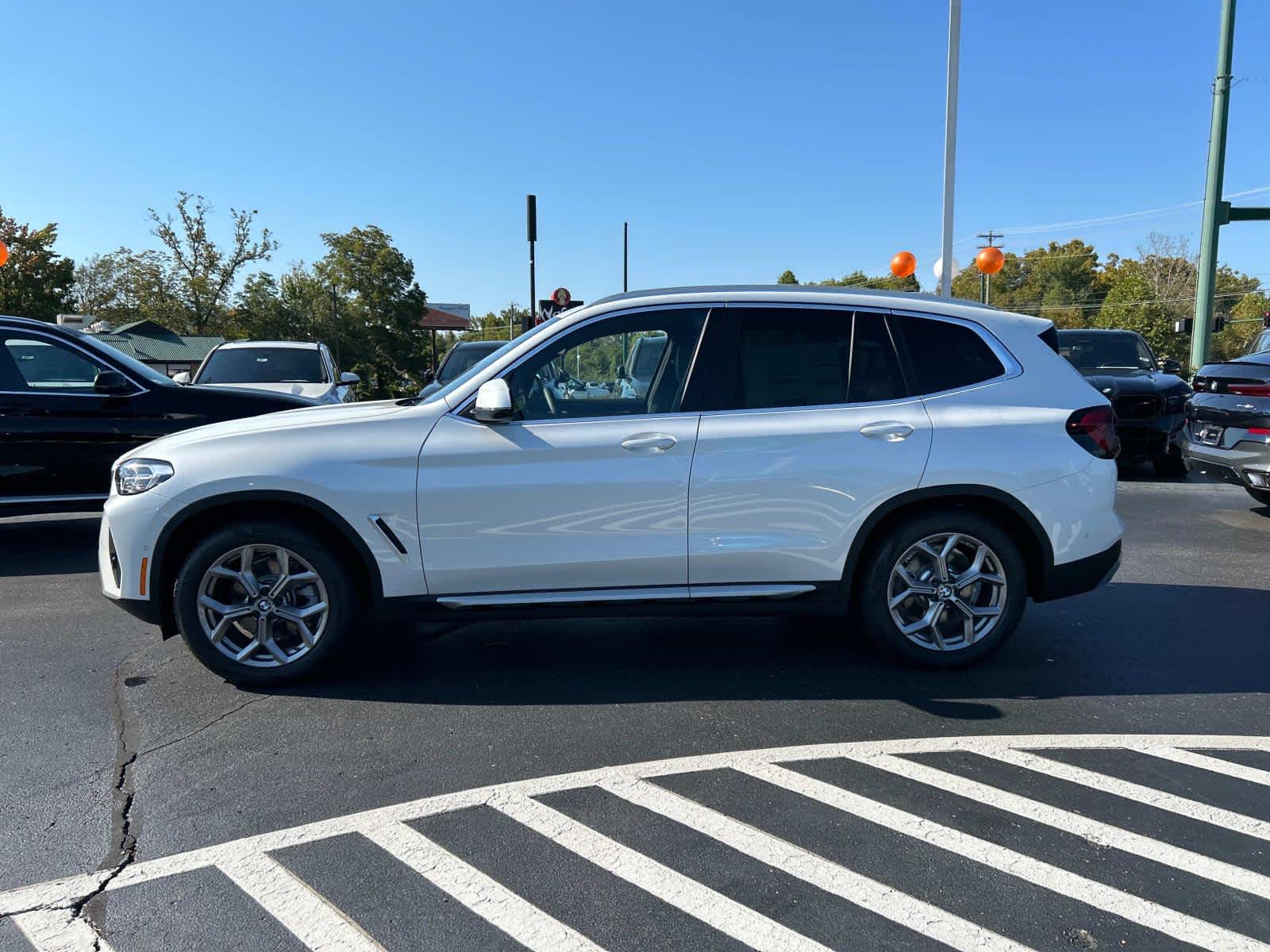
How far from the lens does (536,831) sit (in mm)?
2979

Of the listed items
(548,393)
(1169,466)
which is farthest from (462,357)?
(548,393)

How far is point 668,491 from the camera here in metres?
4.11

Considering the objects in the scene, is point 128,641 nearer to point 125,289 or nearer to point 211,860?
point 211,860

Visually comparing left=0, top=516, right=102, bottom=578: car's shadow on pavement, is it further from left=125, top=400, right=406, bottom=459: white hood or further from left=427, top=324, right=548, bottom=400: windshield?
left=427, top=324, right=548, bottom=400: windshield

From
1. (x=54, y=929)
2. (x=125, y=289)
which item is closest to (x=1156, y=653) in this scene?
(x=54, y=929)

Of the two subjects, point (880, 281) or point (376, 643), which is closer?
point (376, 643)

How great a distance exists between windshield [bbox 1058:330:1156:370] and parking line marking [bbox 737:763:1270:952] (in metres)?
Result: 10.3

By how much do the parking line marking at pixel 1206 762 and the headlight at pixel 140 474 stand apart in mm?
4245

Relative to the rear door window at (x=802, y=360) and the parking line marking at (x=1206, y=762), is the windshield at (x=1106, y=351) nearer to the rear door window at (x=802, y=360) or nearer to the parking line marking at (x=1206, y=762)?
the rear door window at (x=802, y=360)

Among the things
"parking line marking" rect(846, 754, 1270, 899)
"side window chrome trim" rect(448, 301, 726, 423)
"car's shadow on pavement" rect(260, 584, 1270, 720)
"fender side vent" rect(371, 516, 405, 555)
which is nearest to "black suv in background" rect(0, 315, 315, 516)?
"car's shadow on pavement" rect(260, 584, 1270, 720)

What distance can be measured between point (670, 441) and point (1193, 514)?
272 inches

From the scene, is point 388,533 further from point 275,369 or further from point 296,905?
point 275,369

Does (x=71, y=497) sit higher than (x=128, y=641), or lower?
higher

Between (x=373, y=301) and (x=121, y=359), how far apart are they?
2001 inches
